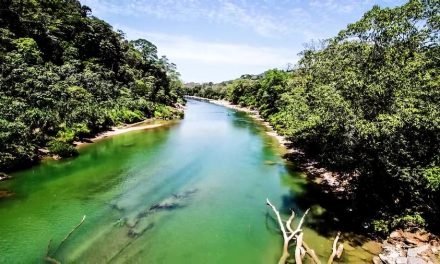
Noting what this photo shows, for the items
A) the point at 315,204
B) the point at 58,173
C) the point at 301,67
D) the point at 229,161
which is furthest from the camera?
the point at 301,67

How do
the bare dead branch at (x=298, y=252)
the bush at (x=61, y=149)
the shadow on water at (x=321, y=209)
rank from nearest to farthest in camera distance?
the bare dead branch at (x=298, y=252)
the shadow on water at (x=321, y=209)
the bush at (x=61, y=149)

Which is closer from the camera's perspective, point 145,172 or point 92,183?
point 92,183

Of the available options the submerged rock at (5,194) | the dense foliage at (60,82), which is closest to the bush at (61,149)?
the dense foliage at (60,82)

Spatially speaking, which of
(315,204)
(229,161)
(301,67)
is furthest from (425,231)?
(301,67)

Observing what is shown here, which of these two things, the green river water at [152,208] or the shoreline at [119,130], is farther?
the shoreline at [119,130]

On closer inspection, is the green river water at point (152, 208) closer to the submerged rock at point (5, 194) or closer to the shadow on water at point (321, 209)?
the shadow on water at point (321, 209)

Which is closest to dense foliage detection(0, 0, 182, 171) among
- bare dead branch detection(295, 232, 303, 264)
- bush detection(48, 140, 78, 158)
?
bush detection(48, 140, 78, 158)

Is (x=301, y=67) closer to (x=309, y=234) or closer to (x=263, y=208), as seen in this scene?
(x=263, y=208)
